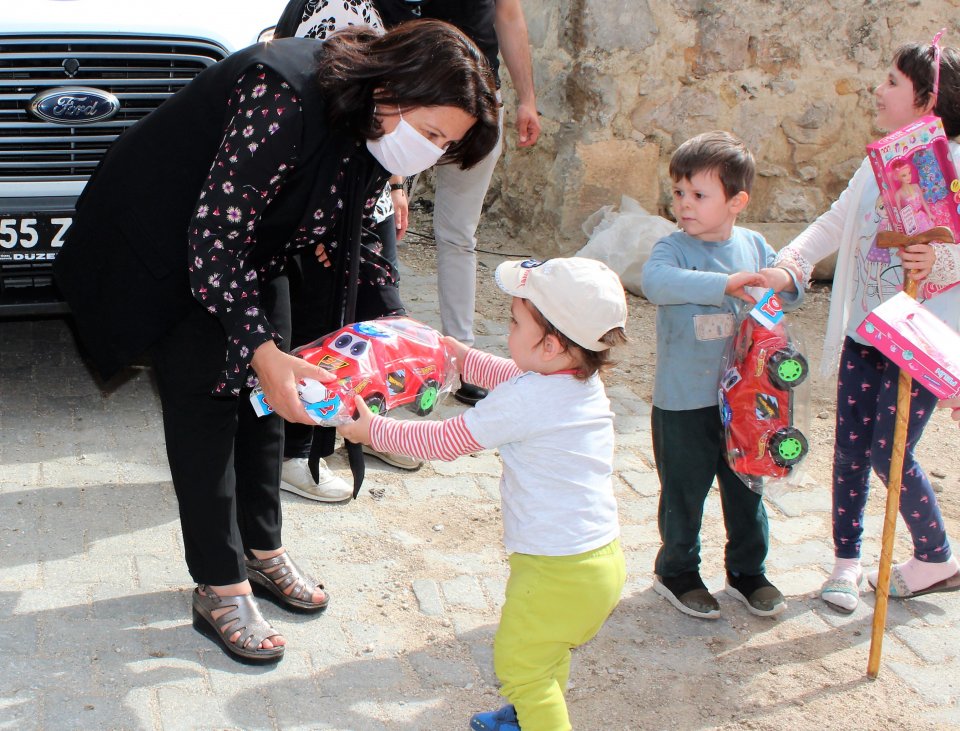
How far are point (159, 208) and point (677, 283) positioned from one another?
4.54 ft

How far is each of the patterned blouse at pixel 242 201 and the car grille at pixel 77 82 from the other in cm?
188

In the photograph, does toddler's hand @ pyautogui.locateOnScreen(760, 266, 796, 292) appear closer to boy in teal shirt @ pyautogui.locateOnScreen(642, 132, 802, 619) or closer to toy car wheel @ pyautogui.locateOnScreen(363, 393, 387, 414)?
boy in teal shirt @ pyautogui.locateOnScreen(642, 132, 802, 619)

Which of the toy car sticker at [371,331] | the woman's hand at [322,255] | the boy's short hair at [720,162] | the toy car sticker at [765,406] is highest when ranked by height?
the boy's short hair at [720,162]

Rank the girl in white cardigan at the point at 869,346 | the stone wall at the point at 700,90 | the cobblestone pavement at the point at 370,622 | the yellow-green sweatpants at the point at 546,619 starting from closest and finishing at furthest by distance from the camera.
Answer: the yellow-green sweatpants at the point at 546,619
the cobblestone pavement at the point at 370,622
the girl in white cardigan at the point at 869,346
the stone wall at the point at 700,90

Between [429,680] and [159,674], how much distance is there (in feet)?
2.35

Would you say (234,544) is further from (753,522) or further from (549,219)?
(549,219)

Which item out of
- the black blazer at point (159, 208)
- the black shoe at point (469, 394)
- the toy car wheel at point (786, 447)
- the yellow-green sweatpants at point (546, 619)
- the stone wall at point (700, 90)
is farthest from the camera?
the stone wall at point (700, 90)

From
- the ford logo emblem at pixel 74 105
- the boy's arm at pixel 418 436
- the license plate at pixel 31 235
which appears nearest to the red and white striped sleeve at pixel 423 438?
the boy's arm at pixel 418 436

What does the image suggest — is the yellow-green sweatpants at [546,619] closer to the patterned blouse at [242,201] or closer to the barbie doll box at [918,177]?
the patterned blouse at [242,201]

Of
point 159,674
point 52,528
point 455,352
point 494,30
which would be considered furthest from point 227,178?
point 494,30

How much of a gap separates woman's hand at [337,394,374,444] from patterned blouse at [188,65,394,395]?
0.91 ft

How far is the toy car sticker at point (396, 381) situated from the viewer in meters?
2.62

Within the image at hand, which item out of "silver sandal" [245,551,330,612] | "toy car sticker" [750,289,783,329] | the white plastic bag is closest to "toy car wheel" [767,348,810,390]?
"toy car sticker" [750,289,783,329]

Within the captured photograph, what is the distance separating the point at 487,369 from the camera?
275 centimetres
